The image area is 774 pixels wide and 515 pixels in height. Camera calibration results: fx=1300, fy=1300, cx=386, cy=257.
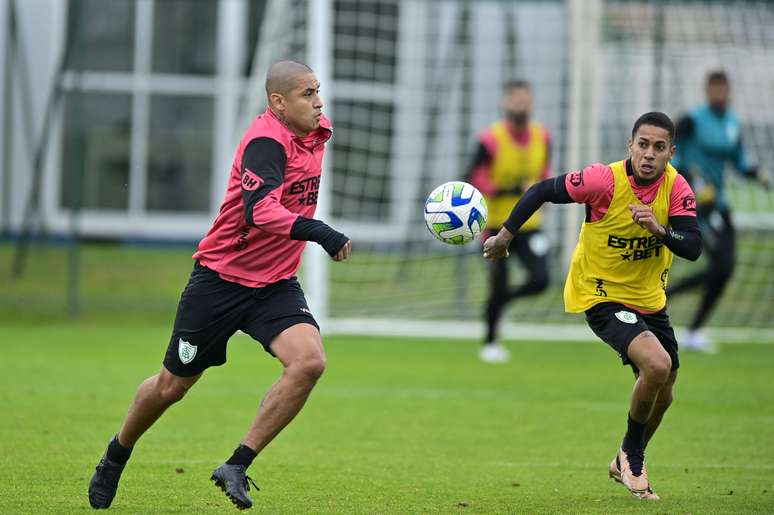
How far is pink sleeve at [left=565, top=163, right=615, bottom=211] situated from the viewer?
22.0ft

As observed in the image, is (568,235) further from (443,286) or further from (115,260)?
(115,260)

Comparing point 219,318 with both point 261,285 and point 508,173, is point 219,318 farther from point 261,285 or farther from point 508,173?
point 508,173

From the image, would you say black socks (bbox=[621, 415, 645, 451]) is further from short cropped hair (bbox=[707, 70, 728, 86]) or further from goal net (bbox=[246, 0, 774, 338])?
goal net (bbox=[246, 0, 774, 338])

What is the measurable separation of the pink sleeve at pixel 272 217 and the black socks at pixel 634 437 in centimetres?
220

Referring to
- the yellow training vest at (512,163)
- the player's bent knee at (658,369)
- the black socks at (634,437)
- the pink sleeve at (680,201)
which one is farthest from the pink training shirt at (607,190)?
the yellow training vest at (512,163)

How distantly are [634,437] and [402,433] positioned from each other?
231cm

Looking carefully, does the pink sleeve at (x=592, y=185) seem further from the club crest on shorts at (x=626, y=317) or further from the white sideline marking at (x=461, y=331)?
the white sideline marking at (x=461, y=331)

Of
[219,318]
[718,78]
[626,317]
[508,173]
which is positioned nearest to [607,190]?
[626,317]

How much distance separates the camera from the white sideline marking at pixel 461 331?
14.8 metres

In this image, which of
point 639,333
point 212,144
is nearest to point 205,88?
point 212,144

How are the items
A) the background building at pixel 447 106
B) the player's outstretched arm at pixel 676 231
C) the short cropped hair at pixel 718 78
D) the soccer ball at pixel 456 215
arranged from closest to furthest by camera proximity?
1. the player's outstretched arm at pixel 676 231
2. the soccer ball at pixel 456 215
3. the short cropped hair at pixel 718 78
4. the background building at pixel 447 106

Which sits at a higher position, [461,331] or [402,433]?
[402,433]

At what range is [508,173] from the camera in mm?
12641

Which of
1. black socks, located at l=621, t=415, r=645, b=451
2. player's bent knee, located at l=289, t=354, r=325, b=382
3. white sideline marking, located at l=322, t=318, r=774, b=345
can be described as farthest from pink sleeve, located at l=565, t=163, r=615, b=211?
white sideline marking, located at l=322, t=318, r=774, b=345
